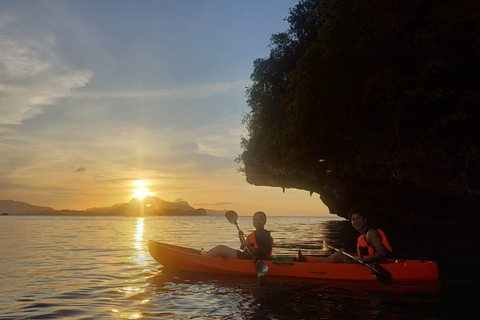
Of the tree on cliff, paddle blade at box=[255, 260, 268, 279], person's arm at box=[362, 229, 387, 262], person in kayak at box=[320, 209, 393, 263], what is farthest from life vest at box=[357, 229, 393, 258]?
the tree on cliff

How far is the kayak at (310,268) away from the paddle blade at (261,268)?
0.34 meters

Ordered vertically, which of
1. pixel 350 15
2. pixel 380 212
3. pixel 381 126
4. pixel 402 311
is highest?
pixel 350 15

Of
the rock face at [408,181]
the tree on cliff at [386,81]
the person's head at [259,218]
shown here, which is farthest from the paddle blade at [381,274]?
the rock face at [408,181]

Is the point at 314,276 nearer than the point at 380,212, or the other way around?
the point at 314,276

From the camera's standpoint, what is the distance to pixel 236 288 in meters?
9.91

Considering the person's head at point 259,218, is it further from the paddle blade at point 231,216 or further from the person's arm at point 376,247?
the person's arm at point 376,247

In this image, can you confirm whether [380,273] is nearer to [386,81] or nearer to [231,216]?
[231,216]

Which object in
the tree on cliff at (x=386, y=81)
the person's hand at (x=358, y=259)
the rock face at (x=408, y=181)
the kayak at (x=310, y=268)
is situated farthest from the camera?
the rock face at (x=408, y=181)

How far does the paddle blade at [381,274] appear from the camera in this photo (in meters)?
9.73

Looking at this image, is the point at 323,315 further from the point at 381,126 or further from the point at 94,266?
the point at 381,126

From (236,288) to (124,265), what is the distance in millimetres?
5455

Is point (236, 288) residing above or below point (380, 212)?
below

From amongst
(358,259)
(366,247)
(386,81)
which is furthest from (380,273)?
(386,81)

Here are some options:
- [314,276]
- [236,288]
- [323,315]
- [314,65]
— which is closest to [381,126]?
[314,65]
